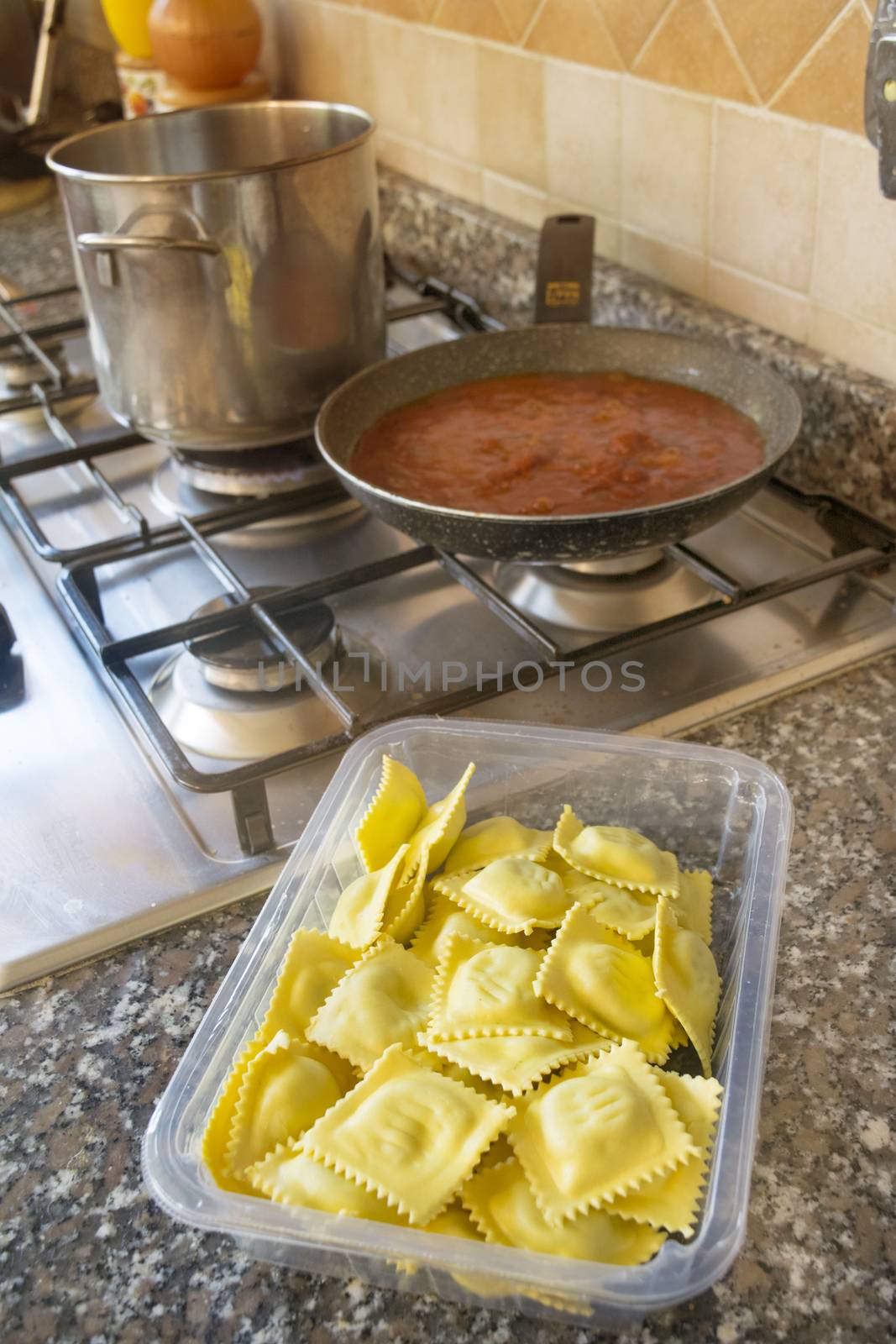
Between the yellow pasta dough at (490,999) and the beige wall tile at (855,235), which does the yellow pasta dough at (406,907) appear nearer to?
the yellow pasta dough at (490,999)

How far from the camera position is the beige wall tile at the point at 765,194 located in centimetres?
90

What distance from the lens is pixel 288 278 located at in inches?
34.5

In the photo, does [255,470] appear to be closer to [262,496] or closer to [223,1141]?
[262,496]

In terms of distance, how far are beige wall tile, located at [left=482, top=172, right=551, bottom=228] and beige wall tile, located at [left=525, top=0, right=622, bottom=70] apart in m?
0.13

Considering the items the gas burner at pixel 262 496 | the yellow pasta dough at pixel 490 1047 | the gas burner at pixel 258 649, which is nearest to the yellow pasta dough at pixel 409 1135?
the yellow pasta dough at pixel 490 1047

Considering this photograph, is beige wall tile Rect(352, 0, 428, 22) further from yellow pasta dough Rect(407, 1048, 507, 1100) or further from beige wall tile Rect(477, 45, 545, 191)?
yellow pasta dough Rect(407, 1048, 507, 1100)

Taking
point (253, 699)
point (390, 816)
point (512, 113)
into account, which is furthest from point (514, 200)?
point (390, 816)

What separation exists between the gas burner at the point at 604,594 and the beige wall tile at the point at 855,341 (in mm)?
213

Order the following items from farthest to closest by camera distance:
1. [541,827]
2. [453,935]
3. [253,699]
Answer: [253,699] → [541,827] → [453,935]

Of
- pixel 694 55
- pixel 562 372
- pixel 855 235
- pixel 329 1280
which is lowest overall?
pixel 329 1280

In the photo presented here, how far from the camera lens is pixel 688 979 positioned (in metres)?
Answer: 0.50

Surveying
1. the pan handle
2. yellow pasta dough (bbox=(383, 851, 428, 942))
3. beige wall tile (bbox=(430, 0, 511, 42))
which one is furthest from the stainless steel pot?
yellow pasta dough (bbox=(383, 851, 428, 942))

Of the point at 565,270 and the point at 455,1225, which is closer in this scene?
the point at 455,1225

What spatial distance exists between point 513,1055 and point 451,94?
1083mm
